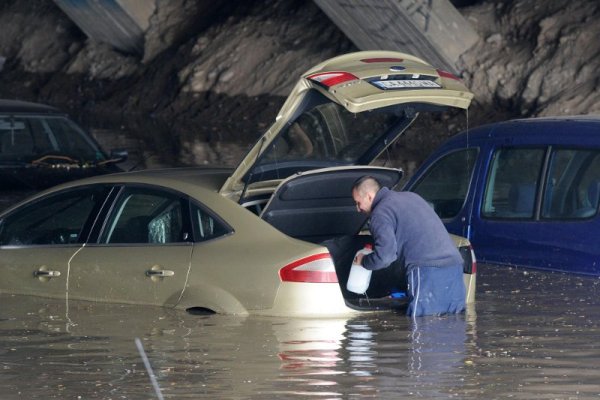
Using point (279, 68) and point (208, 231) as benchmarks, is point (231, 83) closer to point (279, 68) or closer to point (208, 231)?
point (279, 68)

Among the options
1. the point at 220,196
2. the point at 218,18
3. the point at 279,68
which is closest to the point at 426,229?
the point at 220,196

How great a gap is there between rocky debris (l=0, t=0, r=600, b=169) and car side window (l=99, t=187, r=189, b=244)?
1034cm

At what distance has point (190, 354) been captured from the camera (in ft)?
26.6

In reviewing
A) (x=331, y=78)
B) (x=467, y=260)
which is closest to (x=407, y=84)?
(x=331, y=78)

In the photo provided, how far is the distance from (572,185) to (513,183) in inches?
23.9

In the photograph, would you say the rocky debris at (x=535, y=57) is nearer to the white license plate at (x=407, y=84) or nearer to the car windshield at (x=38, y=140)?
the car windshield at (x=38, y=140)

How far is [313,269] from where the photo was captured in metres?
8.33

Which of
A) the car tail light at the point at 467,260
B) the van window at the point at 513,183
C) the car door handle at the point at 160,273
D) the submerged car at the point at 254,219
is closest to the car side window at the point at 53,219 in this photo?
the submerged car at the point at 254,219

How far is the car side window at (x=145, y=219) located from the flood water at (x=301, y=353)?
47cm

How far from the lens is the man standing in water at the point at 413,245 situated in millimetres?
8469

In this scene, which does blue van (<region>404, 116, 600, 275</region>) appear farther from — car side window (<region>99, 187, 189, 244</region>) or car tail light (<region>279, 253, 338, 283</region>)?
car side window (<region>99, 187, 189, 244</region>)

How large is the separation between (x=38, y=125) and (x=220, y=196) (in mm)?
6432

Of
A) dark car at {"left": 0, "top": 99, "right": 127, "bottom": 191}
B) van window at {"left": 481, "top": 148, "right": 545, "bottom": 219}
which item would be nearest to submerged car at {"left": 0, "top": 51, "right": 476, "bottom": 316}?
van window at {"left": 481, "top": 148, "right": 545, "bottom": 219}

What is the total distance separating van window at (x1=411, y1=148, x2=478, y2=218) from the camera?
11.0m
